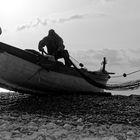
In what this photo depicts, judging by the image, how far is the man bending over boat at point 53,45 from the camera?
1731 centimetres

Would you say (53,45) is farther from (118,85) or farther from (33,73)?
(118,85)

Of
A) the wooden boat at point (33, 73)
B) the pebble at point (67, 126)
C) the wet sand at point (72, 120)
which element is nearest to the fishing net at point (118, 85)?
the wooden boat at point (33, 73)

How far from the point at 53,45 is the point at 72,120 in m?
7.44

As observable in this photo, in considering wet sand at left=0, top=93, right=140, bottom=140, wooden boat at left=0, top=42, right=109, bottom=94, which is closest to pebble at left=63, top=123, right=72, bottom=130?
wet sand at left=0, top=93, right=140, bottom=140

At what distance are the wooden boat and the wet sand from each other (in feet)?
2.94

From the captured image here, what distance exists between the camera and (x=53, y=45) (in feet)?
57.4

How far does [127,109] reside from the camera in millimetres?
12688

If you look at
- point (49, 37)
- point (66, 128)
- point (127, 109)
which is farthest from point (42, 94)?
point (66, 128)

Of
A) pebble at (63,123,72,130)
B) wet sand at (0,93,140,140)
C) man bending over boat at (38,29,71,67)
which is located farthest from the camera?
man bending over boat at (38,29,71,67)

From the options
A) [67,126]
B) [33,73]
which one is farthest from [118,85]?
[67,126]

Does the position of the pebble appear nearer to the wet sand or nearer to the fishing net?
the wet sand

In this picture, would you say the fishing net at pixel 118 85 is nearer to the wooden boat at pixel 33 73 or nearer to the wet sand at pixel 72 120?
the wooden boat at pixel 33 73

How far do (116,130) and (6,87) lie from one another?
9.28 metres

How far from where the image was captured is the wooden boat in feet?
49.8
